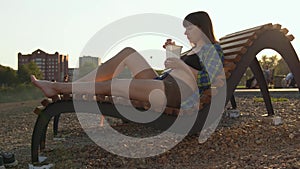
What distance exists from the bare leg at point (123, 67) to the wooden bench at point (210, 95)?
15.9 inches

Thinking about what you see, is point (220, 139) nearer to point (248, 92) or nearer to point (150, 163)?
point (150, 163)

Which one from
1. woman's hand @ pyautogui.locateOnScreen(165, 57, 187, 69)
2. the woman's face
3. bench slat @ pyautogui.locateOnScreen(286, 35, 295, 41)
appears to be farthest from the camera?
bench slat @ pyautogui.locateOnScreen(286, 35, 295, 41)

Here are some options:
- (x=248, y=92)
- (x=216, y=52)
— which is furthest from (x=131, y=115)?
(x=248, y=92)

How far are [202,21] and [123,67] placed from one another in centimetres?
92

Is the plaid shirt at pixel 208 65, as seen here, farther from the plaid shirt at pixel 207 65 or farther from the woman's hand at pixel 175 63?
the woman's hand at pixel 175 63

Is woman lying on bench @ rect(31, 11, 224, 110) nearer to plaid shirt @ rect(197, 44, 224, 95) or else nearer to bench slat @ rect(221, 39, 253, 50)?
plaid shirt @ rect(197, 44, 224, 95)

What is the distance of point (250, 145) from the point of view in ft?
11.4

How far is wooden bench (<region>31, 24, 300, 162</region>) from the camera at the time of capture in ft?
10.3

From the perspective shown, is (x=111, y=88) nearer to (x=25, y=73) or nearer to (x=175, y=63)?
(x=175, y=63)

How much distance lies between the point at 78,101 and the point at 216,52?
141cm

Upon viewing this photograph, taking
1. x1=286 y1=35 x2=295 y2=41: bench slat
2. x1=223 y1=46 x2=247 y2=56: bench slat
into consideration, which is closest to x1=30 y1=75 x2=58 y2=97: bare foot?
x1=223 y1=46 x2=247 y2=56: bench slat

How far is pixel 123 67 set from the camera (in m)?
3.72

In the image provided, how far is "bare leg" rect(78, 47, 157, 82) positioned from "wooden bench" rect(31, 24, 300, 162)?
404 millimetres

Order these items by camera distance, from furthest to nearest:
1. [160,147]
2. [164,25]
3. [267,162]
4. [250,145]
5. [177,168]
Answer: [164,25], [160,147], [250,145], [177,168], [267,162]
